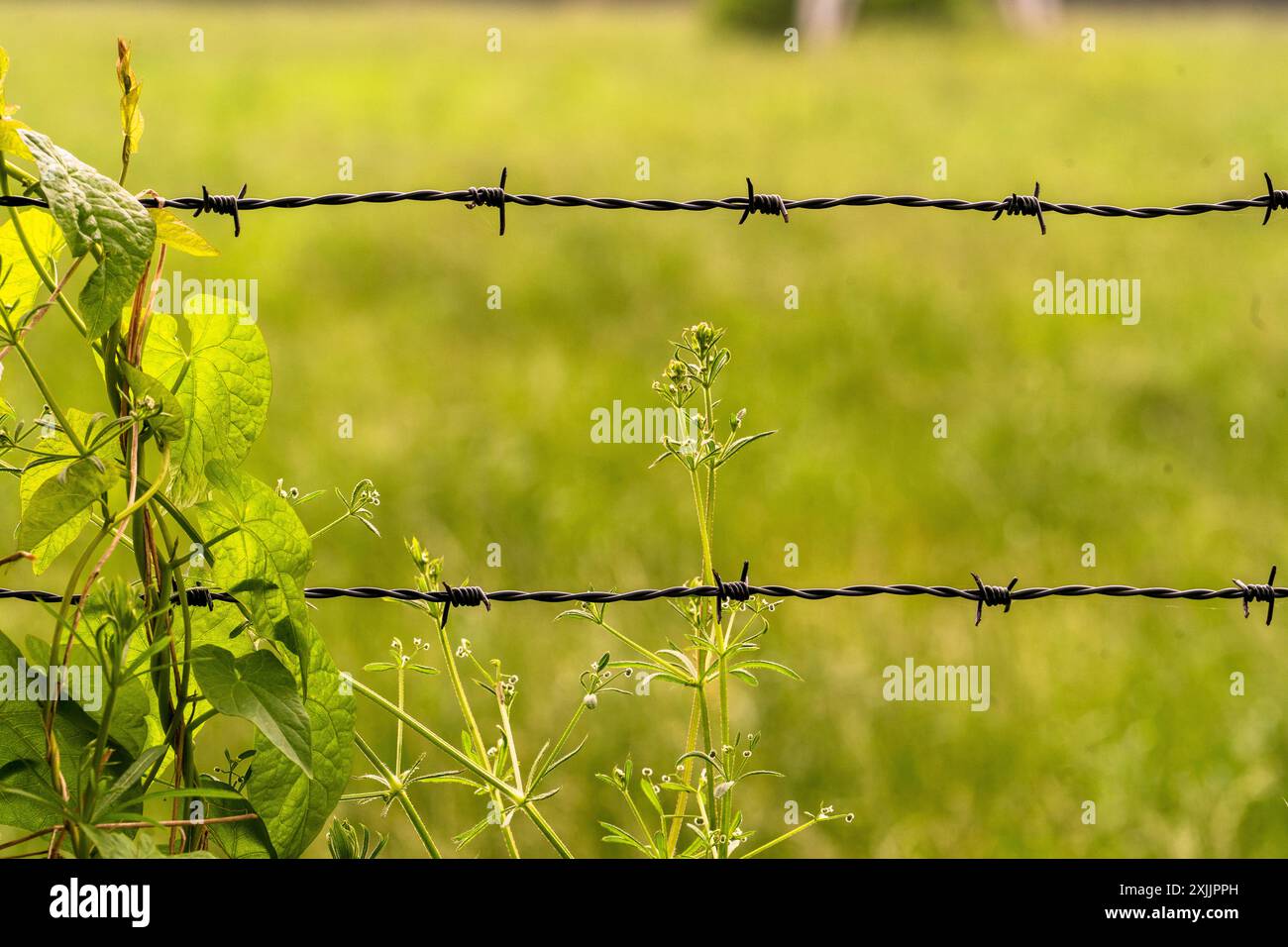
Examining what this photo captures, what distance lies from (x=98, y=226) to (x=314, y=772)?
641 mm

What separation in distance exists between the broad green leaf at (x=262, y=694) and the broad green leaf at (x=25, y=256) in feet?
1.57

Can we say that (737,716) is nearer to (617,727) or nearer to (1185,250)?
(617,727)

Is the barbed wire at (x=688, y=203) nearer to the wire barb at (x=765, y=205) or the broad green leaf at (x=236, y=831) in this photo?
the wire barb at (x=765, y=205)

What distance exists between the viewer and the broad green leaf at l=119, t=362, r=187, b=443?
1.38 meters

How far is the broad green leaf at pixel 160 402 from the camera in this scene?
54.4 inches

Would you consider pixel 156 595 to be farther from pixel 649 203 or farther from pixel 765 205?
pixel 765 205

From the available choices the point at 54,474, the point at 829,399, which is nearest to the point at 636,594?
the point at 54,474

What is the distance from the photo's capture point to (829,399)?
5.78m

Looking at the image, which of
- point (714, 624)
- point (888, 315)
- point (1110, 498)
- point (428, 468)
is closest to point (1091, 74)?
point (888, 315)

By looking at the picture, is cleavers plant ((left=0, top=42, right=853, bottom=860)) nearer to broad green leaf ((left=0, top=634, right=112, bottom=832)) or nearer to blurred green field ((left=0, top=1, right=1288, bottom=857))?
broad green leaf ((left=0, top=634, right=112, bottom=832))

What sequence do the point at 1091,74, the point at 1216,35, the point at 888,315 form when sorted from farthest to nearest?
the point at 1216,35
the point at 1091,74
the point at 888,315

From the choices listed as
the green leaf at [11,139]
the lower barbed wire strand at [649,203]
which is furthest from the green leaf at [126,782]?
the lower barbed wire strand at [649,203]

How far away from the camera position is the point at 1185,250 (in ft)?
25.0

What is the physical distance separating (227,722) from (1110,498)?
3.37 metres
